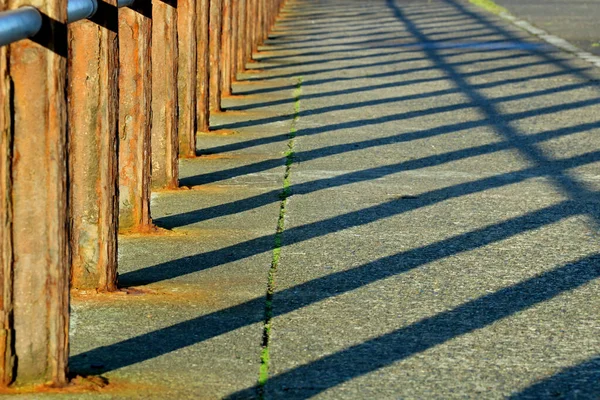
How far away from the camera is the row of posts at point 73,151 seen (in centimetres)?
328

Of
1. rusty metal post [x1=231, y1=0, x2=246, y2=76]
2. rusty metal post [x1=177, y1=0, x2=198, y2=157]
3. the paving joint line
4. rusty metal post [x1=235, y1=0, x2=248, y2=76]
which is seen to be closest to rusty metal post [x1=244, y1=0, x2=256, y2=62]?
rusty metal post [x1=235, y1=0, x2=248, y2=76]

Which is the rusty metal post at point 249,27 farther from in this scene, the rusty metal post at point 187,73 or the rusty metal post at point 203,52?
the rusty metal post at point 187,73

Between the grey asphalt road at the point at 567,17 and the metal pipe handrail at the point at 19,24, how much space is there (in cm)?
1248

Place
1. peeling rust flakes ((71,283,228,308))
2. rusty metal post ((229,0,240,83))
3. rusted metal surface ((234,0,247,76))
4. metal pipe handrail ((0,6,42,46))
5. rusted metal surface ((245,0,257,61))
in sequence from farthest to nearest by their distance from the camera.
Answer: rusted metal surface ((245,0,257,61)) → rusted metal surface ((234,0,247,76)) → rusty metal post ((229,0,240,83)) → peeling rust flakes ((71,283,228,308)) → metal pipe handrail ((0,6,42,46))

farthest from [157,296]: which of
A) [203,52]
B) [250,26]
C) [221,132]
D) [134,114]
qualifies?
[250,26]

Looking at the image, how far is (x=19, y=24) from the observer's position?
9.97 feet

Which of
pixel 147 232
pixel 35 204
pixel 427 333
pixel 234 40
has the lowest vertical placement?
pixel 234 40

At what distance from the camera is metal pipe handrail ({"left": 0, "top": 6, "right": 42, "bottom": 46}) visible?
9.69 ft

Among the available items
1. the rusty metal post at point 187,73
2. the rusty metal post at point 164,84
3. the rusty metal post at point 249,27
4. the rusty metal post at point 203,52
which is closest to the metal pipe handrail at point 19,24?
the rusty metal post at point 164,84

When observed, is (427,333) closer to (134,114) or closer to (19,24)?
(19,24)

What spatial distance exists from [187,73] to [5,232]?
3.94 metres

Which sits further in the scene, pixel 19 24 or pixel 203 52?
pixel 203 52

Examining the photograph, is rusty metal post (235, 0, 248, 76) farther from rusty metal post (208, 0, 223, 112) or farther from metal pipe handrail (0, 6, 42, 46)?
metal pipe handrail (0, 6, 42, 46)

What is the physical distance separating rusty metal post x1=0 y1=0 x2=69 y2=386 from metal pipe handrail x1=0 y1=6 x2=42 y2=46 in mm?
89
